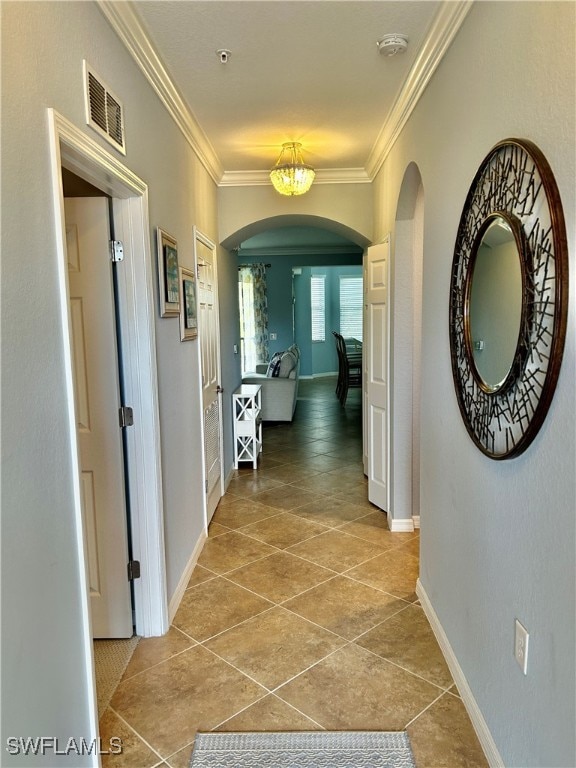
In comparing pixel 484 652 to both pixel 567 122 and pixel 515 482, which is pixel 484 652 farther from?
pixel 567 122

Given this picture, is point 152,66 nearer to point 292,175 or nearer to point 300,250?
point 292,175

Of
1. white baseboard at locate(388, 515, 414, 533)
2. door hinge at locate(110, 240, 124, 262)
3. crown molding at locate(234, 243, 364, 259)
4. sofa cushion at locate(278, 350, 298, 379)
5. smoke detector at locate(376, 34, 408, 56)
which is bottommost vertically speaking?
white baseboard at locate(388, 515, 414, 533)

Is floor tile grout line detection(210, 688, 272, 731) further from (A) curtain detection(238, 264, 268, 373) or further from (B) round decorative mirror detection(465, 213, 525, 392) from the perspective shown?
(A) curtain detection(238, 264, 268, 373)

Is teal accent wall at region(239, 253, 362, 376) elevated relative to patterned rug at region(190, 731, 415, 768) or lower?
elevated

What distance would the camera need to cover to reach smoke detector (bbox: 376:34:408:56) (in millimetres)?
2174

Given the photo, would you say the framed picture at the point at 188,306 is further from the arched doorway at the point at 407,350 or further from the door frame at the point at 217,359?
the arched doorway at the point at 407,350

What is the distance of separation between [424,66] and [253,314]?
750cm

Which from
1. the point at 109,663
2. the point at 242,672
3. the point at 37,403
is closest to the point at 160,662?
the point at 109,663

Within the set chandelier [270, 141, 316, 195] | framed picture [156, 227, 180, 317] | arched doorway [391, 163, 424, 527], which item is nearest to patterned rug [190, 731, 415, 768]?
framed picture [156, 227, 180, 317]

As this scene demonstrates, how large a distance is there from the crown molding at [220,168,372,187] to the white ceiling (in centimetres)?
66

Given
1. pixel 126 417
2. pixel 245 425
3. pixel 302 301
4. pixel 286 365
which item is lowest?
pixel 245 425

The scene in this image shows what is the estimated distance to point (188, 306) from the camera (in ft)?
10.2

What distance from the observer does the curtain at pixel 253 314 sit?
9.58m

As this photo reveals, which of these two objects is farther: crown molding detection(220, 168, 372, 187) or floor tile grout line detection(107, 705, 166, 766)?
crown molding detection(220, 168, 372, 187)
